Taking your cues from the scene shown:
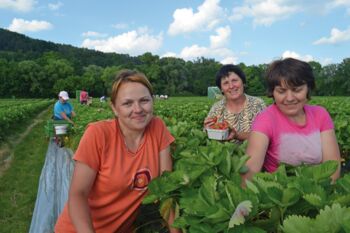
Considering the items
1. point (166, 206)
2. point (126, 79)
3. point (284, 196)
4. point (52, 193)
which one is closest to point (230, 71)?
point (126, 79)

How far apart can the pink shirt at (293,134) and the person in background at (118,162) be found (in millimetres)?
598

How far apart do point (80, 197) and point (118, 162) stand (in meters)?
0.27

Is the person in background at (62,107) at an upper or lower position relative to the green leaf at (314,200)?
lower

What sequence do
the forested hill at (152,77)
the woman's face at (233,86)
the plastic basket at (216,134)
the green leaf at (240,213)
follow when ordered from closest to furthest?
the green leaf at (240,213) → the plastic basket at (216,134) → the woman's face at (233,86) → the forested hill at (152,77)

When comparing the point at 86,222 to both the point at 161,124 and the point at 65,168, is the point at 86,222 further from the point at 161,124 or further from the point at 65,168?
the point at 65,168

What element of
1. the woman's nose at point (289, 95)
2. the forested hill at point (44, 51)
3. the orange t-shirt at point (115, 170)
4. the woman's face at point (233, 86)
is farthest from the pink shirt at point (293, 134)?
the forested hill at point (44, 51)

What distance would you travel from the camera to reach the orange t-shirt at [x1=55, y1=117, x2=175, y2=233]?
2.15 m

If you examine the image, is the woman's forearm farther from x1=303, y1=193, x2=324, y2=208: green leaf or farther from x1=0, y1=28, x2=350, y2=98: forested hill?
x1=0, y1=28, x2=350, y2=98: forested hill

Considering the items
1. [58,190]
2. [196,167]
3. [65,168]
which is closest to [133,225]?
[196,167]

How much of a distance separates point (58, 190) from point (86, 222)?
3.72m

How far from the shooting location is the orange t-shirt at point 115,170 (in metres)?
2.15

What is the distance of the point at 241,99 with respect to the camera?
13.4ft

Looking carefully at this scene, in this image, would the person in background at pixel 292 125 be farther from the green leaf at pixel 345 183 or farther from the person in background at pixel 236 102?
the person in background at pixel 236 102

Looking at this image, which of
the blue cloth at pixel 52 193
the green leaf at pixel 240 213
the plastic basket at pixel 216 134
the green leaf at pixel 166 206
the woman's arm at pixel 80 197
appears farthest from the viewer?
the blue cloth at pixel 52 193
